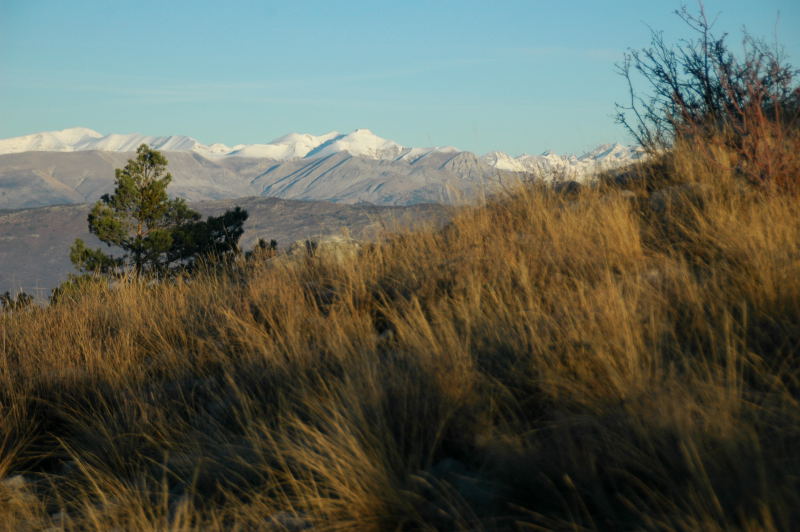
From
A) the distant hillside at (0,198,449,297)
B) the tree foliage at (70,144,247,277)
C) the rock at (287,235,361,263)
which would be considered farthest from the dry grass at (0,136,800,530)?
the distant hillside at (0,198,449,297)

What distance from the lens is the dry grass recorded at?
2.02 meters

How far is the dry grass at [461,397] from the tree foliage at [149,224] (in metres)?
13.8

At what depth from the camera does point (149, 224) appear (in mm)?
19844

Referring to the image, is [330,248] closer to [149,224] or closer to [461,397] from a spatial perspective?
[461,397]

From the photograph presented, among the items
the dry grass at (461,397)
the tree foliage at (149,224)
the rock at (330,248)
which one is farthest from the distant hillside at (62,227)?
the dry grass at (461,397)

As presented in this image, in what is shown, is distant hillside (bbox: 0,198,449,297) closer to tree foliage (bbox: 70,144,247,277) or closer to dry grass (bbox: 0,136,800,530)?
tree foliage (bbox: 70,144,247,277)

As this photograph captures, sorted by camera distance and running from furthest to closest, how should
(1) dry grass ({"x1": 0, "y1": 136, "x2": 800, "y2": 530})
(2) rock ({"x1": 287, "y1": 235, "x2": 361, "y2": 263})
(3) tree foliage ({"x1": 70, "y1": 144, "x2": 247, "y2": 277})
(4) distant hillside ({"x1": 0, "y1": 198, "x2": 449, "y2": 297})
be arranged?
(4) distant hillside ({"x1": 0, "y1": 198, "x2": 449, "y2": 297}) < (3) tree foliage ({"x1": 70, "y1": 144, "x2": 247, "y2": 277}) < (2) rock ({"x1": 287, "y1": 235, "x2": 361, "y2": 263}) < (1) dry grass ({"x1": 0, "y1": 136, "x2": 800, "y2": 530})

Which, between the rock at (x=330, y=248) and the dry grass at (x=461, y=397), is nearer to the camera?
the dry grass at (x=461, y=397)

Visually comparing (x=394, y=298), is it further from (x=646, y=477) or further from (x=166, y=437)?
(x=646, y=477)

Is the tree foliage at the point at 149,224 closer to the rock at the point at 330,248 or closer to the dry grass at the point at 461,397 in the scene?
the rock at the point at 330,248

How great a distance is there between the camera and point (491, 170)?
8070 mm

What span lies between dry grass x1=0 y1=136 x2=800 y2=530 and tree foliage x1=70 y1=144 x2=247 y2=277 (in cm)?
1380

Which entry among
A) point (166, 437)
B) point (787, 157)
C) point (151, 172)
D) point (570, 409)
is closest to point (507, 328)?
point (570, 409)

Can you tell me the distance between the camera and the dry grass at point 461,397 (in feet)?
6.63
